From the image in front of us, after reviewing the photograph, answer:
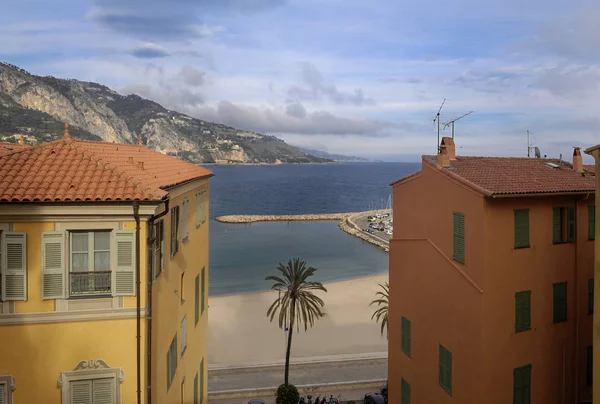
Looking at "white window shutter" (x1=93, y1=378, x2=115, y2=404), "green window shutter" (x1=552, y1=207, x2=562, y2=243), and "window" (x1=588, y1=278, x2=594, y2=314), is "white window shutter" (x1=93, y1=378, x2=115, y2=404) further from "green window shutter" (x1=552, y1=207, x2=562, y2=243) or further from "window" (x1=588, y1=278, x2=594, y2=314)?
"window" (x1=588, y1=278, x2=594, y2=314)

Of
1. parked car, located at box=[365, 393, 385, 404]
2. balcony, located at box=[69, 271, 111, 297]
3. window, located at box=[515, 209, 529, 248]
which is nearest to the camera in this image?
balcony, located at box=[69, 271, 111, 297]

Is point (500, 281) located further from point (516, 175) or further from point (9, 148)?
point (9, 148)

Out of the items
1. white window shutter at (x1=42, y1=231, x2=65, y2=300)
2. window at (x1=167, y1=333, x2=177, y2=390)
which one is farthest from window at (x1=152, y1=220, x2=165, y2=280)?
window at (x1=167, y1=333, x2=177, y2=390)

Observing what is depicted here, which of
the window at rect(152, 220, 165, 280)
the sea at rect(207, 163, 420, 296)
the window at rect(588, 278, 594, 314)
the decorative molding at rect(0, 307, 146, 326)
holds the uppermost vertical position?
the window at rect(152, 220, 165, 280)

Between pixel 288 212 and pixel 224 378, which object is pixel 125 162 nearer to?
pixel 224 378

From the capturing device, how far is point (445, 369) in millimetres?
16297

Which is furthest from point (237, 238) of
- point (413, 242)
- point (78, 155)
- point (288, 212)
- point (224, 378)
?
point (78, 155)

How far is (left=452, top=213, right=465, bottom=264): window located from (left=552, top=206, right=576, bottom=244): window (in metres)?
3.62

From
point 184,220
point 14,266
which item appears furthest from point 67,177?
point 184,220

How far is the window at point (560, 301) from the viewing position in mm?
16297

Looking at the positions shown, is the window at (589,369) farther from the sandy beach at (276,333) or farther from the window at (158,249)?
the sandy beach at (276,333)

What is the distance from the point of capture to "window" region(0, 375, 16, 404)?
911 centimetres

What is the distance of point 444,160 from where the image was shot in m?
16.9

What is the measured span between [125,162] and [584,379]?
1781 cm
